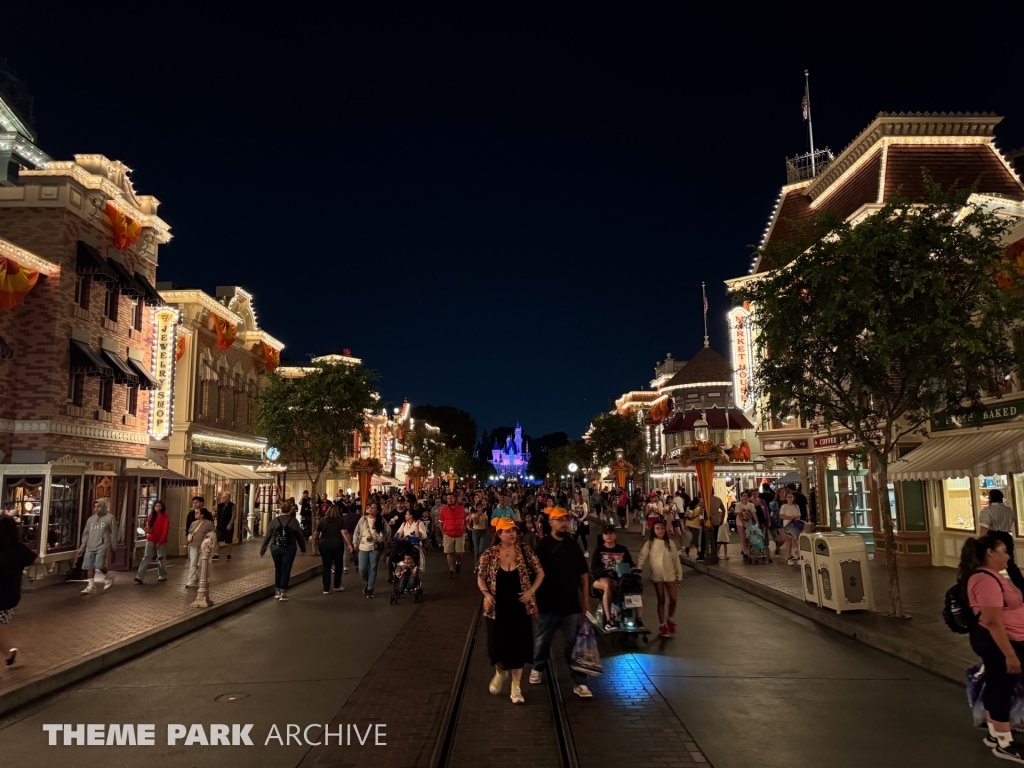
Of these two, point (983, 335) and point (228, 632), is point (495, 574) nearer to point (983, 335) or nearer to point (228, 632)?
point (228, 632)

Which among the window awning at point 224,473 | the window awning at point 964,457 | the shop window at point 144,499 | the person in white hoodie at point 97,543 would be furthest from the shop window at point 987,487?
the window awning at point 224,473

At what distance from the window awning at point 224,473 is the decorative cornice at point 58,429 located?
256 inches

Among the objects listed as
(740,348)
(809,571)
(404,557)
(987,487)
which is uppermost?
(740,348)

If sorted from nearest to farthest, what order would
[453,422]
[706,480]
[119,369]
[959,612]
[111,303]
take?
[959,612] < [119,369] < [111,303] < [706,480] < [453,422]

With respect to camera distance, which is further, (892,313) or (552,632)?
(892,313)

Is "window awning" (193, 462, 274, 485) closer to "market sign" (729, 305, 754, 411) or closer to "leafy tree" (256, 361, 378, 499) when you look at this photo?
"leafy tree" (256, 361, 378, 499)

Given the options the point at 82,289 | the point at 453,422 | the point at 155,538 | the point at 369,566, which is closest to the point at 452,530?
the point at 369,566

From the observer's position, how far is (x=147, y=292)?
21.3m

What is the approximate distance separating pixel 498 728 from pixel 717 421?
151 ft

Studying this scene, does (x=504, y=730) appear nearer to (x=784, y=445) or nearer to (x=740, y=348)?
(x=784, y=445)

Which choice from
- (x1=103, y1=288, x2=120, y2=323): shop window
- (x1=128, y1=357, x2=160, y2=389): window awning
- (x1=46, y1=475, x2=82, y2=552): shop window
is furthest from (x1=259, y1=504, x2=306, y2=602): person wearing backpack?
(x1=103, y1=288, x2=120, y2=323): shop window

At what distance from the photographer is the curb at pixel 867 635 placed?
8.20m

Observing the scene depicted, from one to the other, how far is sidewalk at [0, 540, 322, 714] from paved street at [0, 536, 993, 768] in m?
0.24

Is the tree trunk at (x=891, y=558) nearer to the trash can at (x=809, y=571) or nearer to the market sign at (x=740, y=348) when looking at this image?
the trash can at (x=809, y=571)
